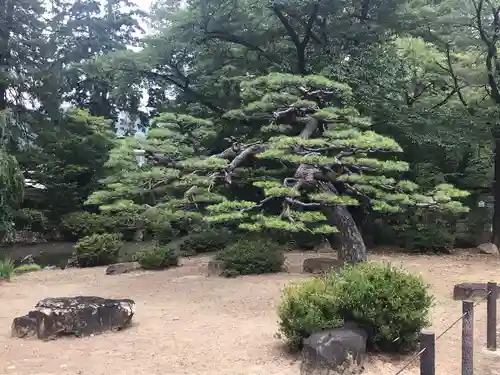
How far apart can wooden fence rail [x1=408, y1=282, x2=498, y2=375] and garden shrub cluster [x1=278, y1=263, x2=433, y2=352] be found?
1.21ft

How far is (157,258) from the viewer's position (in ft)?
35.3

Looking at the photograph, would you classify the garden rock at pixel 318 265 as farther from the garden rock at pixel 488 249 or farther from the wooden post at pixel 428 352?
the wooden post at pixel 428 352

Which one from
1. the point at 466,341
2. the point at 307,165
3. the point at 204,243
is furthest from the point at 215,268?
the point at 466,341

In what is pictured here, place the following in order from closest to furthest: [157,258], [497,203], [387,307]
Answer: [387,307], [157,258], [497,203]

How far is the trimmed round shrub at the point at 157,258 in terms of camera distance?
1077 cm

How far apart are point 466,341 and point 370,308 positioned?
3.02 feet

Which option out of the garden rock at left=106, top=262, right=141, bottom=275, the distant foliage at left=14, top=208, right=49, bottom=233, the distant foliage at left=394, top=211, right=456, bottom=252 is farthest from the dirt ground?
the distant foliage at left=14, top=208, right=49, bottom=233

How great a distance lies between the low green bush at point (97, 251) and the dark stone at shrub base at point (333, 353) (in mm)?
8710

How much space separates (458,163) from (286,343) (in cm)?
1044

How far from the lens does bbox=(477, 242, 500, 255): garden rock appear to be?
39.8 ft

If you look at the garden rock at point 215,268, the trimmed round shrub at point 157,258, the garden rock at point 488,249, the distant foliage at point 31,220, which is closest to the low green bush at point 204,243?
the trimmed round shrub at point 157,258

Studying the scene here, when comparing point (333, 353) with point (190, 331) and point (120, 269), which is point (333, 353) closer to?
point (190, 331)

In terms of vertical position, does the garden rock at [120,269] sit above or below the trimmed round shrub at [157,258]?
below

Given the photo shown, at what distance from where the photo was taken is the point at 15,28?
18.5m
